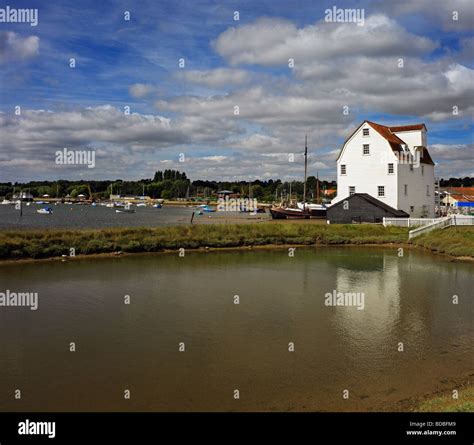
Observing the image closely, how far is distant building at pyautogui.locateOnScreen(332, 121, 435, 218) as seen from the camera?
A: 165 ft

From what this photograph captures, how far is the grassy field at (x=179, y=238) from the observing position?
3118cm

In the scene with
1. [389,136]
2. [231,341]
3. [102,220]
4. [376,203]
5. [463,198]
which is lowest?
[231,341]

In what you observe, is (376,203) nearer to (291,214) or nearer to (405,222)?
(405,222)

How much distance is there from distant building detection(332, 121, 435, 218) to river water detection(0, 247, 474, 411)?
27.0m

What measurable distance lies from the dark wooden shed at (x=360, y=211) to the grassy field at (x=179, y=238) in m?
5.33

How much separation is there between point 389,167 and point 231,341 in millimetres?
41801

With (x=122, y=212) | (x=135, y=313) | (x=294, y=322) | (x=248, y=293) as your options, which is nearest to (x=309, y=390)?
(x=294, y=322)

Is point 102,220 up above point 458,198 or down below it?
below

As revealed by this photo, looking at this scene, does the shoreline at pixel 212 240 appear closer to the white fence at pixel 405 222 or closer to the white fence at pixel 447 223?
the white fence at pixel 447 223

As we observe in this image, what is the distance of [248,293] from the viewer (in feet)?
66.7

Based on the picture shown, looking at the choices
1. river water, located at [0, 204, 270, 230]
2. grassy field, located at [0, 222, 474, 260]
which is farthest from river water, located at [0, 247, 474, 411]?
river water, located at [0, 204, 270, 230]

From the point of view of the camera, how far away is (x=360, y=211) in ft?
162

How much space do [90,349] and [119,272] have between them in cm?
1337

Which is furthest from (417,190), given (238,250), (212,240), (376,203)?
(212,240)
